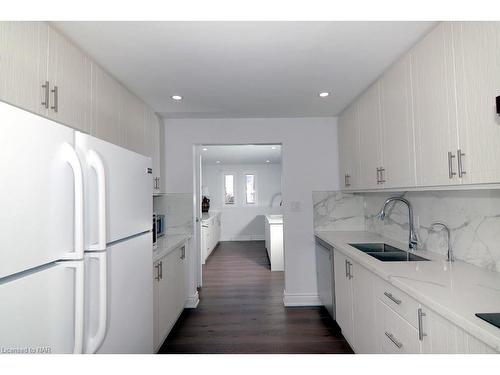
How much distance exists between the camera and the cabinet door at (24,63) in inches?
43.0

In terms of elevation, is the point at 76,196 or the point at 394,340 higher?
the point at 76,196

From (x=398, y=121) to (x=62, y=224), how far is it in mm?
2012

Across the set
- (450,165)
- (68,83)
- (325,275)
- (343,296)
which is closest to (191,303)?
(325,275)

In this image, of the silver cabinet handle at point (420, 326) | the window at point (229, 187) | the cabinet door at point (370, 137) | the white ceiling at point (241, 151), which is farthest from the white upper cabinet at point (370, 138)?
the window at point (229, 187)

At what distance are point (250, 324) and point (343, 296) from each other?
3.29ft

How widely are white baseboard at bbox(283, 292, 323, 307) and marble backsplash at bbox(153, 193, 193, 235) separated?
1411 mm

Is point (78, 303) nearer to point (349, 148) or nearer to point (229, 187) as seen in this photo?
point (349, 148)

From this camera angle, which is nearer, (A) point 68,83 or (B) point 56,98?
(B) point 56,98

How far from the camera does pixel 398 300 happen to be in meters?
1.38

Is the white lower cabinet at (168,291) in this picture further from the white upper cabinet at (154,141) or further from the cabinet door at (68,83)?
the cabinet door at (68,83)

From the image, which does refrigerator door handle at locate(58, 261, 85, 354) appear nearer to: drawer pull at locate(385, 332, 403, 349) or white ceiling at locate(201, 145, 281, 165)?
drawer pull at locate(385, 332, 403, 349)

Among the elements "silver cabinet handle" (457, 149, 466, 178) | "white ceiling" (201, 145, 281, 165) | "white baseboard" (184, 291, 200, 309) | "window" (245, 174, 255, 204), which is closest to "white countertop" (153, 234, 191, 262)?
"white baseboard" (184, 291, 200, 309)
